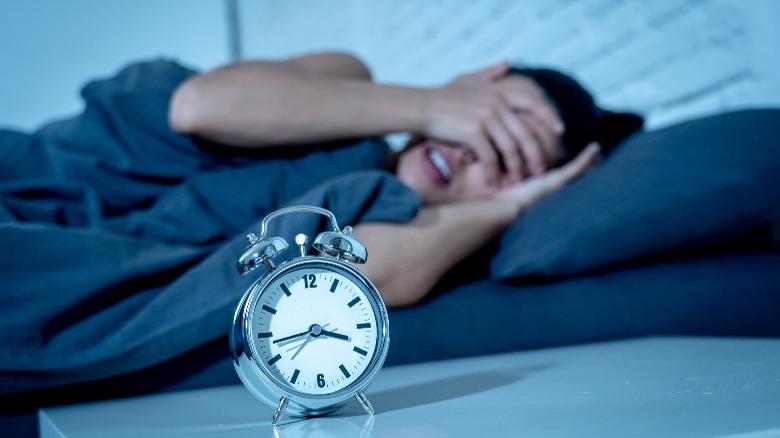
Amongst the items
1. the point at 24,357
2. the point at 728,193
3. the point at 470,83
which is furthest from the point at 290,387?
the point at 470,83

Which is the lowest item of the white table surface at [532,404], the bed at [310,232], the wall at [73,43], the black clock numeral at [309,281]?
the white table surface at [532,404]

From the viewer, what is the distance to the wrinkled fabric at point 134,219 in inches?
33.7

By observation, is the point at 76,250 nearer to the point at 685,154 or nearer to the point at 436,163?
the point at 436,163

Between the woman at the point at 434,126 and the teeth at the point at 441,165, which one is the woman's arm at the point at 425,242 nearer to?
the woman at the point at 434,126

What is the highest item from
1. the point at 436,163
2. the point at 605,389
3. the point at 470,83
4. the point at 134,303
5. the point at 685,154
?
the point at 470,83

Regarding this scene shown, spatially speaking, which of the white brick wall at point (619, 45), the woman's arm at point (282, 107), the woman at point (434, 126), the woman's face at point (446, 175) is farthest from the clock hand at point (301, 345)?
the white brick wall at point (619, 45)

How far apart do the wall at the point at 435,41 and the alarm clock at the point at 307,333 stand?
1.25 meters

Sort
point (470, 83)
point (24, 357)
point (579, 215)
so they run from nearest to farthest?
point (24, 357) < point (579, 215) < point (470, 83)

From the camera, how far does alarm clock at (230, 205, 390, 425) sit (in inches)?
23.8

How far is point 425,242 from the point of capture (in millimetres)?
1111

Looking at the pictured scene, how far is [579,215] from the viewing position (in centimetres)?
116

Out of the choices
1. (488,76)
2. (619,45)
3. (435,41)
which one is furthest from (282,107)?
(435,41)

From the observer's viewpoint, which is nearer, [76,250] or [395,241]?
[76,250]

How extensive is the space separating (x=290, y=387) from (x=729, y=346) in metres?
0.61
